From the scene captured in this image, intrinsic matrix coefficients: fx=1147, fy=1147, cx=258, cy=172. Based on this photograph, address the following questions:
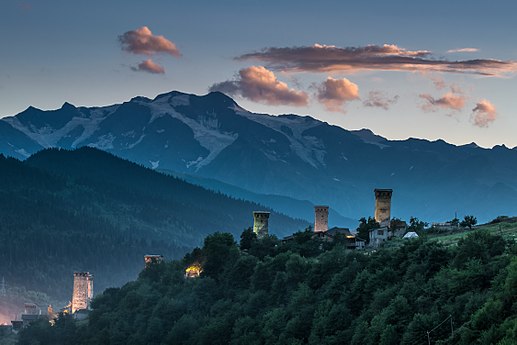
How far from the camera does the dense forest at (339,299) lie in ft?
364

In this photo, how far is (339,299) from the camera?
145375 mm

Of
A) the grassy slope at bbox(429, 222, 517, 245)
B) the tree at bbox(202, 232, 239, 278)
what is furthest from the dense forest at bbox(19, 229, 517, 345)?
the grassy slope at bbox(429, 222, 517, 245)

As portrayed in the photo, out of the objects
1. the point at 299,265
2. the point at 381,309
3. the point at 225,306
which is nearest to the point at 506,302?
the point at 381,309

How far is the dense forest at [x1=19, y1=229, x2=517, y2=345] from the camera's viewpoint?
11088 centimetres

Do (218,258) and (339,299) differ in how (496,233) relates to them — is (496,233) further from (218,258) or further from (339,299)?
(218,258)

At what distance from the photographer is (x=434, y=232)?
19288cm

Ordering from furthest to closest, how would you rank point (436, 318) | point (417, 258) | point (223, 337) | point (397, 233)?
point (397, 233)
point (223, 337)
point (417, 258)
point (436, 318)

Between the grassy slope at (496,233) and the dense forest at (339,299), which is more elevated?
the grassy slope at (496,233)

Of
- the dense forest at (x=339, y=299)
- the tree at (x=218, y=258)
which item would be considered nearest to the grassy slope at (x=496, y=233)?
the dense forest at (x=339, y=299)

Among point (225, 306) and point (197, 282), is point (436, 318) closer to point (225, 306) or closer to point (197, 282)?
point (225, 306)

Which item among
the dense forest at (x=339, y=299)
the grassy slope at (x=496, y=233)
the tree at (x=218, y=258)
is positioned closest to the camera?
the dense forest at (x=339, y=299)

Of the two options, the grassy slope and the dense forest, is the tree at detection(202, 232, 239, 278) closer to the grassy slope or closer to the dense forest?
the dense forest

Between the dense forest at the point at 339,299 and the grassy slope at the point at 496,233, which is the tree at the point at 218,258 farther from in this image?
the grassy slope at the point at 496,233

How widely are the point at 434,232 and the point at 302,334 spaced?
183ft
